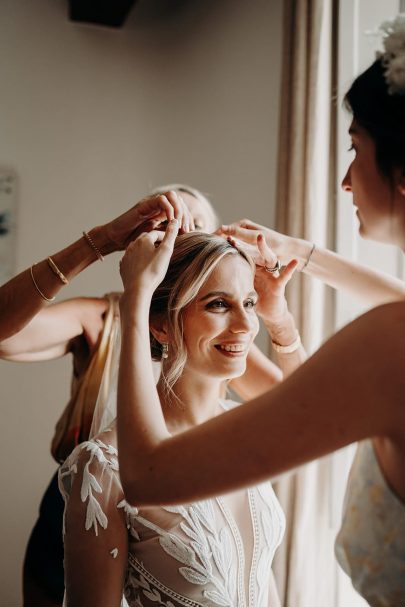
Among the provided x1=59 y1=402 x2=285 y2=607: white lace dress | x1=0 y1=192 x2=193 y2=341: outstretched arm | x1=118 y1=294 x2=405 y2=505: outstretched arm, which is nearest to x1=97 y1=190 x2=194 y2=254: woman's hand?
x1=0 y1=192 x2=193 y2=341: outstretched arm

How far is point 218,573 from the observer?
131cm

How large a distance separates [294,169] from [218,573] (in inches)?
52.5

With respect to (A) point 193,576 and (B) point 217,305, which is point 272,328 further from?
(A) point 193,576

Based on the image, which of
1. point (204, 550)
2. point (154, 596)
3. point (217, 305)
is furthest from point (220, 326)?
point (154, 596)

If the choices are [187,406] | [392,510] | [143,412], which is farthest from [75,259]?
[392,510]

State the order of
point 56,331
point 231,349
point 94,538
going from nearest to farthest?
point 94,538, point 231,349, point 56,331

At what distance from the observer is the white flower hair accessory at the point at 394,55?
0.92 m

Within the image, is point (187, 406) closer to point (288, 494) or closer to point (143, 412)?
point (143, 412)

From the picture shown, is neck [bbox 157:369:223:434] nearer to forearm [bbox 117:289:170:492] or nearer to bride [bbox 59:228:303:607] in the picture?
bride [bbox 59:228:303:607]

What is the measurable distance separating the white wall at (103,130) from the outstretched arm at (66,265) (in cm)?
140

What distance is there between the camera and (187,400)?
153cm

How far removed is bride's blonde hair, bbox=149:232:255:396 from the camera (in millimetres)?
1511

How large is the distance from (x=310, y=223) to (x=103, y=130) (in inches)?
63.1

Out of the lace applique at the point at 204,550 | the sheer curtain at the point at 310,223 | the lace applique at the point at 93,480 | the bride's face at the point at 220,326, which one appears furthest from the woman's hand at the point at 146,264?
the sheer curtain at the point at 310,223
